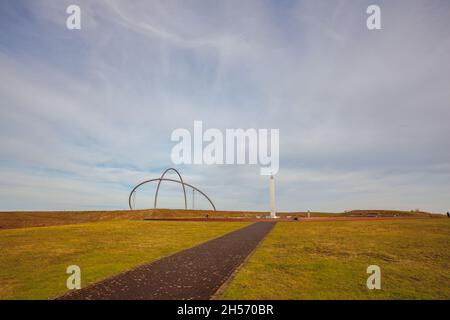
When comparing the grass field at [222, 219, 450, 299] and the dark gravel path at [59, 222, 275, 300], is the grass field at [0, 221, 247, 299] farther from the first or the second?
the grass field at [222, 219, 450, 299]

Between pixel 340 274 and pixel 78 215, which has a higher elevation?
pixel 340 274


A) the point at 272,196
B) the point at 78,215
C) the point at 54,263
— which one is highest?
the point at 272,196

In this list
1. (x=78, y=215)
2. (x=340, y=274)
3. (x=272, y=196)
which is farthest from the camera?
(x=272, y=196)

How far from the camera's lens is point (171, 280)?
8461mm

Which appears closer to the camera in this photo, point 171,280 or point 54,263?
point 171,280

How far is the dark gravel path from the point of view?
23.4 feet

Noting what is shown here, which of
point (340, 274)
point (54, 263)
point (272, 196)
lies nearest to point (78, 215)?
point (272, 196)

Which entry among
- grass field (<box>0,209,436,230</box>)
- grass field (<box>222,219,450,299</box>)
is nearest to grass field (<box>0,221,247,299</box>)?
grass field (<box>222,219,450,299</box>)

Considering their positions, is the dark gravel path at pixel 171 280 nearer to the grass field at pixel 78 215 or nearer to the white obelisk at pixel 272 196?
the grass field at pixel 78 215

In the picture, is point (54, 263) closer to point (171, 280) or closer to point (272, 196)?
point (171, 280)

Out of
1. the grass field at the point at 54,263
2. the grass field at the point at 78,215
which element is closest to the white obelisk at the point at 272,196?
the grass field at the point at 78,215
